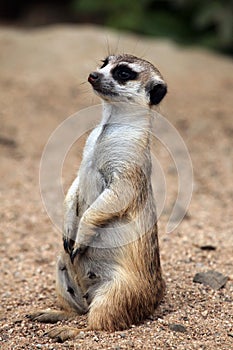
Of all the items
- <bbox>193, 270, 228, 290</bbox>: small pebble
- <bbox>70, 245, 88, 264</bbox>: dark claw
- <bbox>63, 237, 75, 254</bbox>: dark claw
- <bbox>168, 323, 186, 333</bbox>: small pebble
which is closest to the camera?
<bbox>168, 323, 186, 333</bbox>: small pebble

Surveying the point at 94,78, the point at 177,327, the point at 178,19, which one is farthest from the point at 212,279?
the point at 178,19

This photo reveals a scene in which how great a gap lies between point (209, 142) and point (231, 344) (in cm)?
478

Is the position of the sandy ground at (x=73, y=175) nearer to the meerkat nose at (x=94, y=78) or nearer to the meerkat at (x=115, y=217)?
the meerkat at (x=115, y=217)

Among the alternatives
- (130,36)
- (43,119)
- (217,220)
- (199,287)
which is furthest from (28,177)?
(130,36)

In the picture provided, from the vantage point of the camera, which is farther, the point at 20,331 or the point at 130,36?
the point at 130,36

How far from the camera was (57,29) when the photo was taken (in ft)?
33.1

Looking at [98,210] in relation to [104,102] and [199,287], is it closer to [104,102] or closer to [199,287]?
[104,102]

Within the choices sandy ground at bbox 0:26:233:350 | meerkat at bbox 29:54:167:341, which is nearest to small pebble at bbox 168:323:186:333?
sandy ground at bbox 0:26:233:350

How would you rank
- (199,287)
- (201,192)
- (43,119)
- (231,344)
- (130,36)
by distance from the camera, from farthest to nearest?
(130,36), (43,119), (201,192), (199,287), (231,344)

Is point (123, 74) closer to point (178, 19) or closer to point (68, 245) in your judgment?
point (68, 245)

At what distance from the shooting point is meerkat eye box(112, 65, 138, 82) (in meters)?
3.74

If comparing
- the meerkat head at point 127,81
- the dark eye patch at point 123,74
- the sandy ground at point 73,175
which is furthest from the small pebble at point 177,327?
the dark eye patch at point 123,74

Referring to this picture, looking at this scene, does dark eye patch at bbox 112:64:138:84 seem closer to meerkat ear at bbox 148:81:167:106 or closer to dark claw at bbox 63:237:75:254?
meerkat ear at bbox 148:81:167:106

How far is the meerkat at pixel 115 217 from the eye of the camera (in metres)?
3.54
